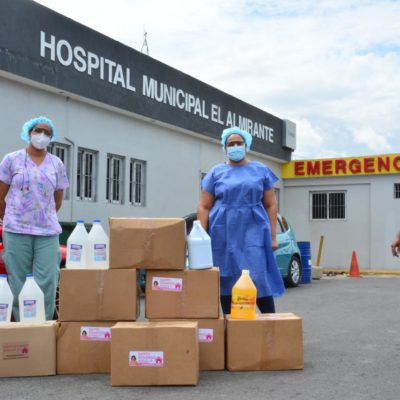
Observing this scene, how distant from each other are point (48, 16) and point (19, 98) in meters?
1.57

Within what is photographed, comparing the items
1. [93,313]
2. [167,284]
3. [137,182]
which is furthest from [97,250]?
[137,182]

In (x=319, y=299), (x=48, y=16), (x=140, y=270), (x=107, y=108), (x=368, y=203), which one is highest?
(x=48, y=16)

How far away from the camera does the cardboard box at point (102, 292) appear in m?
4.94

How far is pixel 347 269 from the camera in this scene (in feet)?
70.3

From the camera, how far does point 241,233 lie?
5.52m

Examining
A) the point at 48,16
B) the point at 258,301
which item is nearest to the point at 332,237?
the point at 48,16

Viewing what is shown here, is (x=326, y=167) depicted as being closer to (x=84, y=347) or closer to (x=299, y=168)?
(x=299, y=168)

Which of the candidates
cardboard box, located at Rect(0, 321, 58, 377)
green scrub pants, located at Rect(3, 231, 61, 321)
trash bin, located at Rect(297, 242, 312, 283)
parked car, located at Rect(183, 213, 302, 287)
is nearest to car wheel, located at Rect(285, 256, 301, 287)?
parked car, located at Rect(183, 213, 302, 287)

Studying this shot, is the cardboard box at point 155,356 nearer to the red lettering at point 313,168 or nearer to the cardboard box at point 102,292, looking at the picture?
the cardboard box at point 102,292

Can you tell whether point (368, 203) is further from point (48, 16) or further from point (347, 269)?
point (48, 16)

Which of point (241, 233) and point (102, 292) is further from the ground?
point (241, 233)

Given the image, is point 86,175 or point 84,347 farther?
point 86,175

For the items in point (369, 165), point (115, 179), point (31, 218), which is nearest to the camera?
point (31, 218)

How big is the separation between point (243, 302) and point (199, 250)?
0.53 meters
